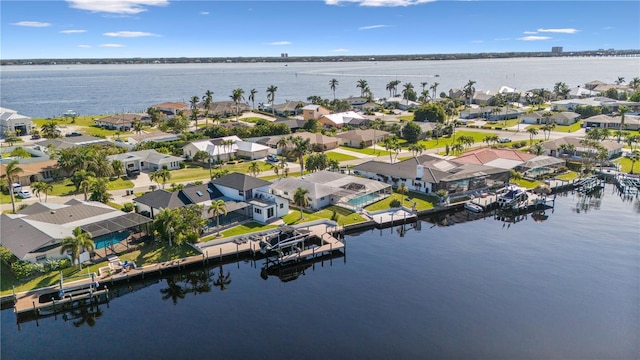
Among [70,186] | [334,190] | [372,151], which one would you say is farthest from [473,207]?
[70,186]

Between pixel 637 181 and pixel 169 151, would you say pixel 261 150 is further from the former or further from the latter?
pixel 637 181

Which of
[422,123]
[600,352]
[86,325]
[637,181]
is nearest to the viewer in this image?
[600,352]

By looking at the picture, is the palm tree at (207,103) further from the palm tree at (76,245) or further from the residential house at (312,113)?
the palm tree at (76,245)

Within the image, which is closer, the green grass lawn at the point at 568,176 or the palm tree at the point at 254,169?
the palm tree at the point at 254,169

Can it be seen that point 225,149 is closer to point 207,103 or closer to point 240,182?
point 240,182

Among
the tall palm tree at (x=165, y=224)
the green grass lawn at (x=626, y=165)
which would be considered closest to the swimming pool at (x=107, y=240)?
the tall palm tree at (x=165, y=224)

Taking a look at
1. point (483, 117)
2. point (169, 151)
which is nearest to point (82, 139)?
point (169, 151)
